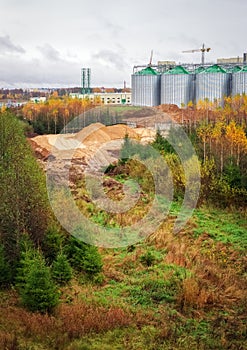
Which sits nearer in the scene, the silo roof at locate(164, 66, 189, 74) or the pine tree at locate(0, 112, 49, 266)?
the pine tree at locate(0, 112, 49, 266)

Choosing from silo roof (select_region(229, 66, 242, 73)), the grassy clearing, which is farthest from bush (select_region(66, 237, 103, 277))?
silo roof (select_region(229, 66, 242, 73))

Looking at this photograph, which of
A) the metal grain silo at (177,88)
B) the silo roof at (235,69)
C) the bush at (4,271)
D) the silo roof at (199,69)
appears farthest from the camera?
the silo roof at (199,69)

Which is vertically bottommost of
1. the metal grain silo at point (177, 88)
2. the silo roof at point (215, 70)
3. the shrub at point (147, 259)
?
the shrub at point (147, 259)

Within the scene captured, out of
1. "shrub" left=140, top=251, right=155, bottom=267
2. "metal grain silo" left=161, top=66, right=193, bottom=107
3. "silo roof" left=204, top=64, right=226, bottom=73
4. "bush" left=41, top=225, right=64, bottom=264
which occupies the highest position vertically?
"silo roof" left=204, top=64, right=226, bottom=73

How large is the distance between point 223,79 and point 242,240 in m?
38.4

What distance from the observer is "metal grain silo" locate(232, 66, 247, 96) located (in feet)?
167

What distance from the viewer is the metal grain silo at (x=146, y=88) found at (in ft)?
179

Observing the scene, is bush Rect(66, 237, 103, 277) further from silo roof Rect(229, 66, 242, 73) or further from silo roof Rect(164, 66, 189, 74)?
silo roof Rect(229, 66, 242, 73)

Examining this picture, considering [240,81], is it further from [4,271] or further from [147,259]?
[4,271]

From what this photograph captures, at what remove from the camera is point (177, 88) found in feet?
173

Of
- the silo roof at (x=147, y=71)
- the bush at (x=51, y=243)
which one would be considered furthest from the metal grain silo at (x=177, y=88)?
the bush at (x=51, y=243)

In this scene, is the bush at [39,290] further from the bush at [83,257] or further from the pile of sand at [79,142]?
the pile of sand at [79,142]

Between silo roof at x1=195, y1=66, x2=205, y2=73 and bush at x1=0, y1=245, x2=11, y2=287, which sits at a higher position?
silo roof at x1=195, y1=66, x2=205, y2=73

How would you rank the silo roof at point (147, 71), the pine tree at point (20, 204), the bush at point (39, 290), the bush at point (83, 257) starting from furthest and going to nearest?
the silo roof at point (147, 71) < the bush at point (83, 257) < the pine tree at point (20, 204) < the bush at point (39, 290)
